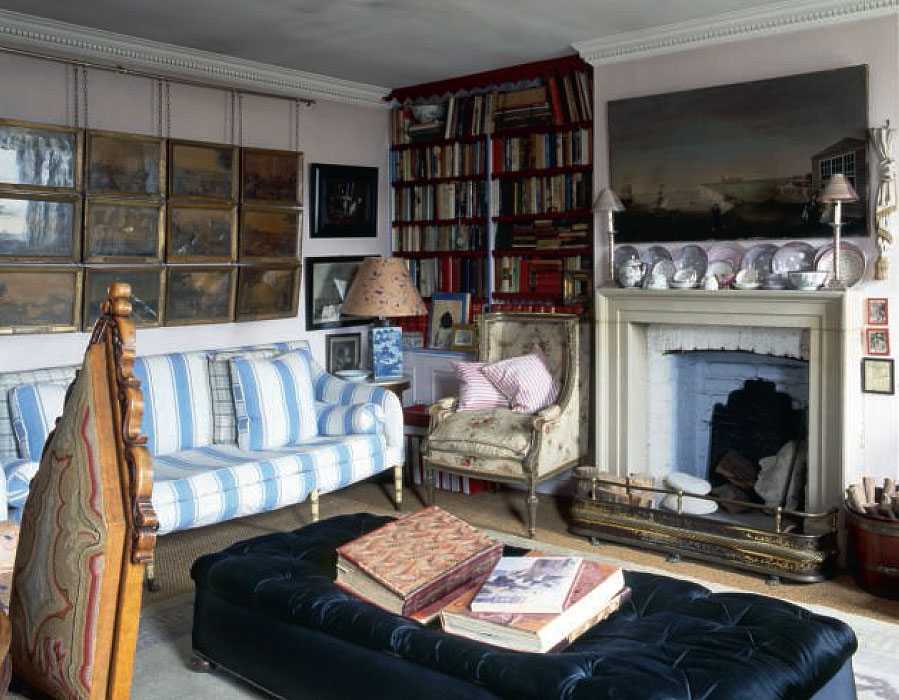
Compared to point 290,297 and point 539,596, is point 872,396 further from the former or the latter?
point 290,297

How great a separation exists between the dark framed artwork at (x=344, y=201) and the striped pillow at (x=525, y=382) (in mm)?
1585

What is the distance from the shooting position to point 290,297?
5.89 metres

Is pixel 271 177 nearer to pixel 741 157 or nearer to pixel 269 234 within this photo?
pixel 269 234

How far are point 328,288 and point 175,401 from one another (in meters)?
1.67

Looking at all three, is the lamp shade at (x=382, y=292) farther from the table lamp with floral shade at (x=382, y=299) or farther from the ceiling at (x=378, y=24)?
the ceiling at (x=378, y=24)

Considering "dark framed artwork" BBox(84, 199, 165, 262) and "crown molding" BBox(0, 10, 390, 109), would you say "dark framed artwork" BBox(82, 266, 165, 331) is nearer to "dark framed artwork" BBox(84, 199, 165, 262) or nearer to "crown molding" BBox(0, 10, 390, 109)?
"dark framed artwork" BBox(84, 199, 165, 262)

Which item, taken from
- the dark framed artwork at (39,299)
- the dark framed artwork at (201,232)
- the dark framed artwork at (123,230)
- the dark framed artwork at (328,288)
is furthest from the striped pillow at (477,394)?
the dark framed artwork at (39,299)

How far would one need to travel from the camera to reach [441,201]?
6312mm

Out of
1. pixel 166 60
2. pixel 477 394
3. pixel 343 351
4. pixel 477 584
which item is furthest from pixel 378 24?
pixel 477 584

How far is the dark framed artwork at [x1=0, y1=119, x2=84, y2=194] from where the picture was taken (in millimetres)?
4438

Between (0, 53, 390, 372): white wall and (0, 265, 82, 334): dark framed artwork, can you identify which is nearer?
(0, 265, 82, 334): dark framed artwork

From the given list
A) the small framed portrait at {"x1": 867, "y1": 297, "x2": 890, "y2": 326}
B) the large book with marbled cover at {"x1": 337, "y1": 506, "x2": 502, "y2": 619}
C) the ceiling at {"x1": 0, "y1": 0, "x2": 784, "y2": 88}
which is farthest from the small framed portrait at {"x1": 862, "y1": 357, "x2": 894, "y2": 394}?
the large book with marbled cover at {"x1": 337, "y1": 506, "x2": 502, "y2": 619}

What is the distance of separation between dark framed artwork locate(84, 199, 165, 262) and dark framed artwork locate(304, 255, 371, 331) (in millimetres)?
1190

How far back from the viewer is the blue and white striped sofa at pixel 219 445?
4.12m
